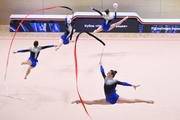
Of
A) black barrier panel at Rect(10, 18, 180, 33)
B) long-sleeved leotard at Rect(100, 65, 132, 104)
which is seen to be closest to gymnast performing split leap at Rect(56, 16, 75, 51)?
long-sleeved leotard at Rect(100, 65, 132, 104)

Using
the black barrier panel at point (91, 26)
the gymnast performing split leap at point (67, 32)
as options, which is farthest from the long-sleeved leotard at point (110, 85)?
the black barrier panel at point (91, 26)

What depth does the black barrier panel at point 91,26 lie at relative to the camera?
824cm

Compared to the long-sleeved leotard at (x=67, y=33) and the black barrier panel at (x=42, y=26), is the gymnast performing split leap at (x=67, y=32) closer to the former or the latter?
the long-sleeved leotard at (x=67, y=33)

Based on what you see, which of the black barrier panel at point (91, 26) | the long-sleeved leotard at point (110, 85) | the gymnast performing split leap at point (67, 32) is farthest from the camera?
the black barrier panel at point (91, 26)

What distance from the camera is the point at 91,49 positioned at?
21.0 feet

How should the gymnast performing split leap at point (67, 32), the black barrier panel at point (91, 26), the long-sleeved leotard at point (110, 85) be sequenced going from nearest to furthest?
the long-sleeved leotard at point (110, 85)
the gymnast performing split leap at point (67, 32)
the black barrier panel at point (91, 26)

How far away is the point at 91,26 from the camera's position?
8.30 m

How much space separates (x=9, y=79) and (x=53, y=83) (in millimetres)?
656

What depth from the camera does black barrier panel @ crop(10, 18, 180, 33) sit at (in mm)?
8242

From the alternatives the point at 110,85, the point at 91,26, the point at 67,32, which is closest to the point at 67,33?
the point at 67,32

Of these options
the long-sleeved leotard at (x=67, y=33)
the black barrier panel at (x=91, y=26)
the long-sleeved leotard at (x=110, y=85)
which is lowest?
the black barrier panel at (x=91, y=26)

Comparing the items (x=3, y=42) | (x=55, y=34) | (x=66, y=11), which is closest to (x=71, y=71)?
(x=3, y=42)

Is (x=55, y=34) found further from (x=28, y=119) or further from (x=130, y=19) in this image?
(x=28, y=119)

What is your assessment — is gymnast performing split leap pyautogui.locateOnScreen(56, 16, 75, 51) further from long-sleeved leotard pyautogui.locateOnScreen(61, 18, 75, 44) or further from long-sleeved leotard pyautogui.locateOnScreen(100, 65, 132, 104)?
long-sleeved leotard pyautogui.locateOnScreen(100, 65, 132, 104)
